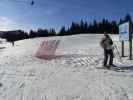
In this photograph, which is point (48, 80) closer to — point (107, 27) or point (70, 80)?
point (70, 80)

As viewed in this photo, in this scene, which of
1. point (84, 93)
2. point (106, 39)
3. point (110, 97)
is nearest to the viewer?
point (110, 97)

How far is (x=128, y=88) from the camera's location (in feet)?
23.8

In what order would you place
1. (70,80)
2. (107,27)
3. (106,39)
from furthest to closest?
(107,27) → (106,39) → (70,80)

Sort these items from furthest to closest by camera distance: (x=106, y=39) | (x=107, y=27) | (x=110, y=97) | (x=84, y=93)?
(x=107, y=27)
(x=106, y=39)
(x=84, y=93)
(x=110, y=97)

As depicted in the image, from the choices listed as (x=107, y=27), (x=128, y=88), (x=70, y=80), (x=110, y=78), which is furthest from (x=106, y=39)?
(x=107, y=27)

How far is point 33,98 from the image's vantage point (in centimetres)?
633

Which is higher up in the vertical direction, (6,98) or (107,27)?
(107,27)

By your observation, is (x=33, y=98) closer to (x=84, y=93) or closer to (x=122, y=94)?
(x=84, y=93)

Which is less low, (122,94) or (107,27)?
(107,27)

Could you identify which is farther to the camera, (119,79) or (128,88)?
(119,79)

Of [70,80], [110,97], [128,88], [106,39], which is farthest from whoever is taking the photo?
[106,39]

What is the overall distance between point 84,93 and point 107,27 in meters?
89.0

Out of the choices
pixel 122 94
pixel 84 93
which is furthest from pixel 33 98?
pixel 122 94

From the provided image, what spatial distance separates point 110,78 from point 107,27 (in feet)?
284
